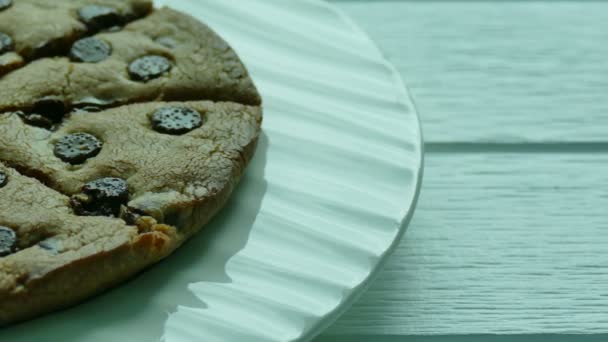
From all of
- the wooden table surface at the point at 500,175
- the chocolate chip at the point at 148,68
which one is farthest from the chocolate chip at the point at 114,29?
the wooden table surface at the point at 500,175

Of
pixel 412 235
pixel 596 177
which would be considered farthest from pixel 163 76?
pixel 596 177

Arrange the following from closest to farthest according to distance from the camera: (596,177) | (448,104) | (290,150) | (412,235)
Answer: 1. (290,150)
2. (412,235)
3. (596,177)
4. (448,104)

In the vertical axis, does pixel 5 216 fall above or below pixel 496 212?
above

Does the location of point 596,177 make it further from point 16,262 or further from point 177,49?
point 16,262

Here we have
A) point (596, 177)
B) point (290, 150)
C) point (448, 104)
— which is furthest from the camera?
point (448, 104)

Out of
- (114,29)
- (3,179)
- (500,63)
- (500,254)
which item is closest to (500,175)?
(500,254)

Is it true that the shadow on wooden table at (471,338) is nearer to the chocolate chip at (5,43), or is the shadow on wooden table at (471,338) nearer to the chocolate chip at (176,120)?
the chocolate chip at (176,120)

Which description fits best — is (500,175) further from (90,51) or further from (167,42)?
(90,51)
